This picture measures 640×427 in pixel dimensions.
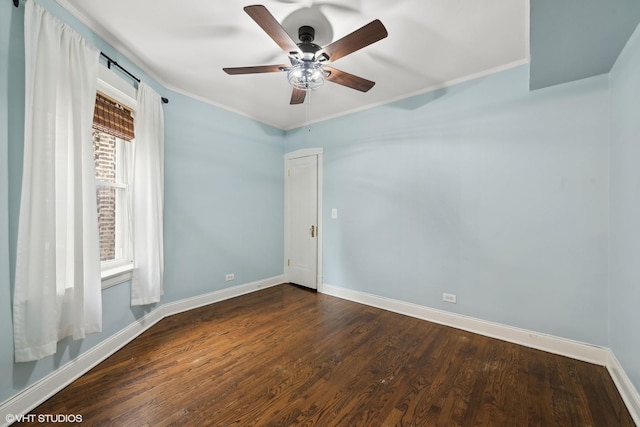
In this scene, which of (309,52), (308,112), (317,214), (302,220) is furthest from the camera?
(302,220)

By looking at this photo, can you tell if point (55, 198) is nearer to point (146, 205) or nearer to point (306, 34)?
point (146, 205)

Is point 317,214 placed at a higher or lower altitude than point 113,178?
lower

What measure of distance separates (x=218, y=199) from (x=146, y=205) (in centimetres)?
106

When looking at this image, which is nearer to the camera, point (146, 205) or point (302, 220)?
point (146, 205)

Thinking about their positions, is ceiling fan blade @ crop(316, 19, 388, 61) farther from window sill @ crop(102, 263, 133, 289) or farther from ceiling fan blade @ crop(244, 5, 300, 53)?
window sill @ crop(102, 263, 133, 289)

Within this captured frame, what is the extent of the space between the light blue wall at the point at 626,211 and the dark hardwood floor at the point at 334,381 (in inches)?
15.0

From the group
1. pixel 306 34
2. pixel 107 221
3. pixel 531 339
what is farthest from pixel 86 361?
pixel 531 339

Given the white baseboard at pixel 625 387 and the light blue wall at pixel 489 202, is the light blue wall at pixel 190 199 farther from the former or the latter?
the white baseboard at pixel 625 387

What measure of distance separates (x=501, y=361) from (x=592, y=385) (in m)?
0.54

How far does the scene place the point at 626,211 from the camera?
5.75ft

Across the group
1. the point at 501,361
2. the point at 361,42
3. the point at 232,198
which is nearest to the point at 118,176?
the point at 232,198

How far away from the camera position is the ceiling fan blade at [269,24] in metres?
1.44

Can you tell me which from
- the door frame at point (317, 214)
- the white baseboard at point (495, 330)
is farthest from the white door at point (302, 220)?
the white baseboard at point (495, 330)

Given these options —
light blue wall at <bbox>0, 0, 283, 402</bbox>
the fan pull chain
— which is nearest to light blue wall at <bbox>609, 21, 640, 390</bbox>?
the fan pull chain
